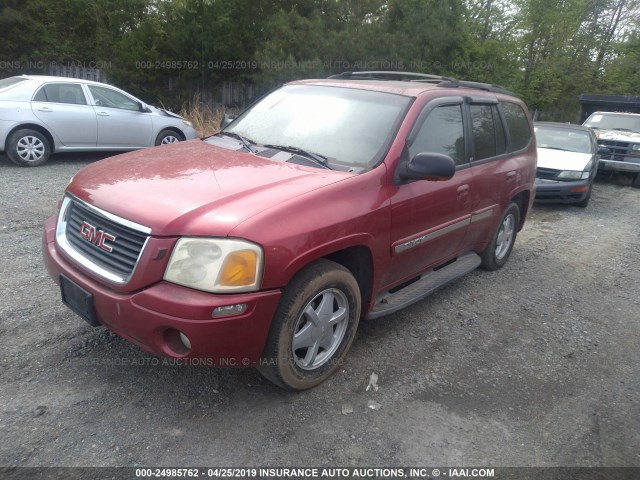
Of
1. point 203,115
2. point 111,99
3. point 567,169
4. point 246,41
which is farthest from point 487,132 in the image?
point 246,41

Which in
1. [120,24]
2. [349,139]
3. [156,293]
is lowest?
[156,293]

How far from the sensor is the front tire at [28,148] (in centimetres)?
818

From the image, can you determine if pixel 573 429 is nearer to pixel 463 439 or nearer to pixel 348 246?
pixel 463 439

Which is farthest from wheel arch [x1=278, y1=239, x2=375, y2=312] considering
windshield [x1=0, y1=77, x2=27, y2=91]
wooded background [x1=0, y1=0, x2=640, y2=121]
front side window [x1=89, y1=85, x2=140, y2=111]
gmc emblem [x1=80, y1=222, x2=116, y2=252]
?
wooded background [x1=0, y1=0, x2=640, y2=121]

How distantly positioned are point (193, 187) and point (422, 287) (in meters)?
2.03

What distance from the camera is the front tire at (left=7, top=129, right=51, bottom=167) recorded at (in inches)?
322

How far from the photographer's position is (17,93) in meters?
8.25

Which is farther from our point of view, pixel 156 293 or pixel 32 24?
pixel 32 24

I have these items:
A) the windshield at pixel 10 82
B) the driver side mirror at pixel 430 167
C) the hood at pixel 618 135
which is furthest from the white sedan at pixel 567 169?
the windshield at pixel 10 82

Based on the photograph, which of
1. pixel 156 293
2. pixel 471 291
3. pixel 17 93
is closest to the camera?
pixel 156 293

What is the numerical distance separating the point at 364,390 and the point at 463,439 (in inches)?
26.1

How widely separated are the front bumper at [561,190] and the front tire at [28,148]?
27.8 feet

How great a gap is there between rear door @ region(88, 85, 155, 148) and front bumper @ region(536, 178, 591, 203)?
732 centimetres

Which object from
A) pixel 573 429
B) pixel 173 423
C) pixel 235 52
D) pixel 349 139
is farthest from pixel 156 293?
pixel 235 52
